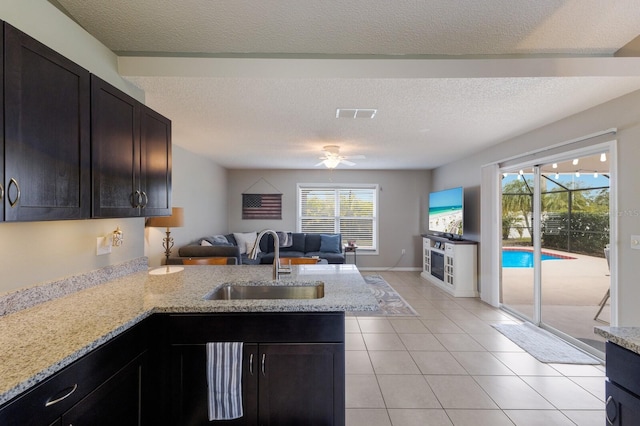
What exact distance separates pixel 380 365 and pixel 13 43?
10.3ft

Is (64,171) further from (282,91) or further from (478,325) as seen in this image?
(478,325)

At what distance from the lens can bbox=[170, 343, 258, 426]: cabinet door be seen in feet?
5.13

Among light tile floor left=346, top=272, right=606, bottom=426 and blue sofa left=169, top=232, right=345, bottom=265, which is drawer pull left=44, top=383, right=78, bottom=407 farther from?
blue sofa left=169, top=232, right=345, bottom=265

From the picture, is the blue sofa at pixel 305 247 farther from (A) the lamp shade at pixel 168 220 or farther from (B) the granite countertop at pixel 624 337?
(B) the granite countertop at pixel 624 337

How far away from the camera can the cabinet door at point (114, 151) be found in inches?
62.0

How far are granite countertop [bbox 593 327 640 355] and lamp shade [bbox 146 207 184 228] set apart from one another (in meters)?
3.58

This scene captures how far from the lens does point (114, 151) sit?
1.71 metres

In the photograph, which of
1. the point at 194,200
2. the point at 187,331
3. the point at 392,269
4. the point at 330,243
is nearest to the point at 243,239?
the point at 194,200

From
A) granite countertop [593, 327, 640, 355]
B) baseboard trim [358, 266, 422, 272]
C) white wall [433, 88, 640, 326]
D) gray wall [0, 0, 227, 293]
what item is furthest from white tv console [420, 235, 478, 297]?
gray wall [0, 0, 227, 293]

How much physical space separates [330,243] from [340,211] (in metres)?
1.00

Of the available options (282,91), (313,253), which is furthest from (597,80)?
(313,253)

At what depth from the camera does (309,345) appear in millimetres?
1579

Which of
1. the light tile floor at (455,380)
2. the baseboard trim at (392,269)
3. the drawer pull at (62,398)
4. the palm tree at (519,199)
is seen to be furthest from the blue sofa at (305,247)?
the drawer pull at (62,398)

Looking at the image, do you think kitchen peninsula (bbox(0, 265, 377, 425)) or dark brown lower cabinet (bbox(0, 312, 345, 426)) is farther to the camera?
dark brown lower cabinet (bbox(0, 312, 345, 426))
